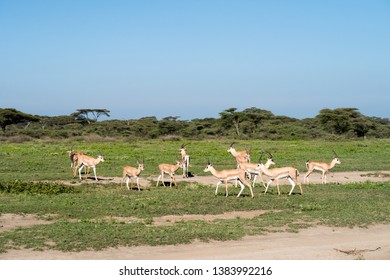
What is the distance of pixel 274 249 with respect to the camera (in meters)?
→ 11.2

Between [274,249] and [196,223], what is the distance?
2.87m

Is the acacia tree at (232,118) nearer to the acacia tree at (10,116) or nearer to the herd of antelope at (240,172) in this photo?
the acacia tree at (10,116)

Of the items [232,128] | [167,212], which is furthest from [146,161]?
[232,128]

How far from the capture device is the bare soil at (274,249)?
10633mm

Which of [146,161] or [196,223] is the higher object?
[146,161]

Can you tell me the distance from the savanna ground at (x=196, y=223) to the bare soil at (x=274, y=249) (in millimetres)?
21

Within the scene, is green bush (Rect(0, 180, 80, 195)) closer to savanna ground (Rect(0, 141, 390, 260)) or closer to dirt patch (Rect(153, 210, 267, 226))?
savanna ground (Rect(0, 141, 390, 260))

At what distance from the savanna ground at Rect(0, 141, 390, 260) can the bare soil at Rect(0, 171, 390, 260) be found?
0.02 m

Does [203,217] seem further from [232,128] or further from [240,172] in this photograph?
[232,128]

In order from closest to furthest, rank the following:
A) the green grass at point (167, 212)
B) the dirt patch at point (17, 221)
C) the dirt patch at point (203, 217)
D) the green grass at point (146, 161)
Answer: the green grass at point (167, 212)
the dirt patch at point (17, 221)
the dirt patch at point (203, 217)
the green grass at point (146, 161)

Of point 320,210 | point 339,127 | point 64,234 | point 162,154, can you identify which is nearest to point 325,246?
point 320,210

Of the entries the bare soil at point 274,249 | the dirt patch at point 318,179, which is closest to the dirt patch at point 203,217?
the bare soil at point 274,249

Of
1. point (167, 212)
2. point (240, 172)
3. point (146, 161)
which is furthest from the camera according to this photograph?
point (146, 161)

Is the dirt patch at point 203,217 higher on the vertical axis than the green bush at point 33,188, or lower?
lower
